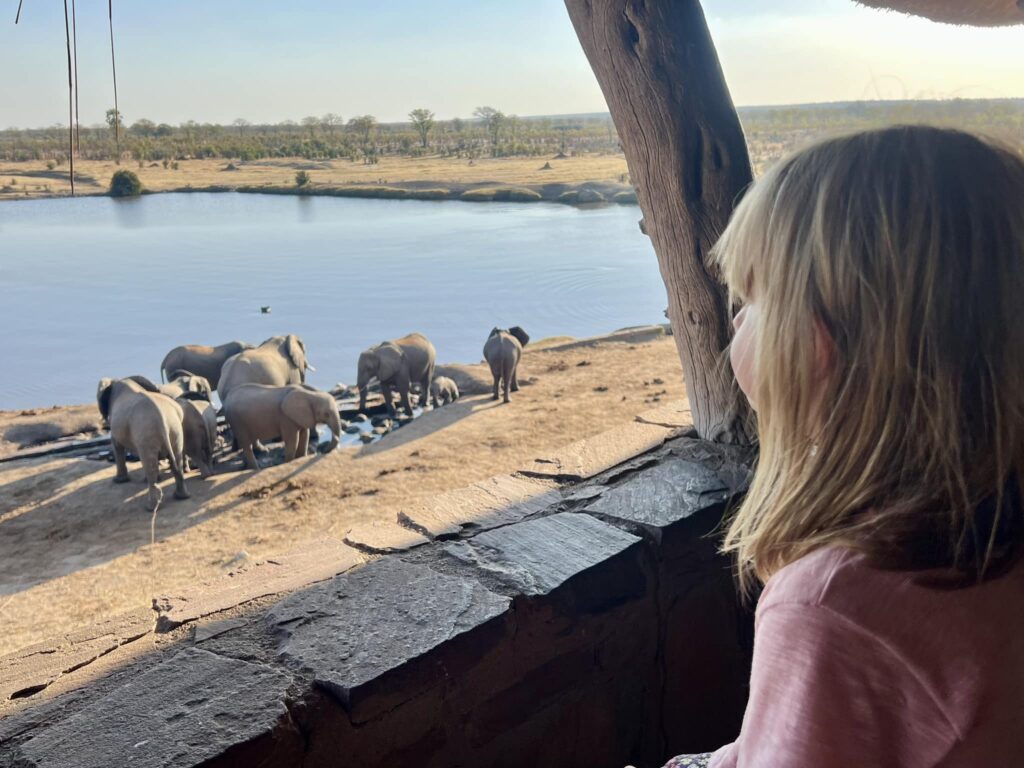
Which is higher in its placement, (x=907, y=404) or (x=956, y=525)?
(x=907, y=404)

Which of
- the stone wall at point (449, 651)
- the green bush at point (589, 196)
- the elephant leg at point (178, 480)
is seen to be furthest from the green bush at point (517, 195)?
the stone wall at point (449, 651)

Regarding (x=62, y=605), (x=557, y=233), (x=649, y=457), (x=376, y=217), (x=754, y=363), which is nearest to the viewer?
(x=754, y=363)

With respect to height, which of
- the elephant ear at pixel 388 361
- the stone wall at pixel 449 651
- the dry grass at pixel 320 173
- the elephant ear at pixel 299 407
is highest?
the dry grass at pixel 320 173

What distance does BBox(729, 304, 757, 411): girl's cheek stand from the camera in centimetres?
97

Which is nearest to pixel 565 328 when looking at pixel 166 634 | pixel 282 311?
pixel 282 311

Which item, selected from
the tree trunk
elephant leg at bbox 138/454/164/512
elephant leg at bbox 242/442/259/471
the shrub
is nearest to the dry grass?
the shrub

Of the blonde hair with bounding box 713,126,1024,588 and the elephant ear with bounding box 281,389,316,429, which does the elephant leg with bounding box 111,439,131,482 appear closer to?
the elephant ear with bounding box 281,389,316,429

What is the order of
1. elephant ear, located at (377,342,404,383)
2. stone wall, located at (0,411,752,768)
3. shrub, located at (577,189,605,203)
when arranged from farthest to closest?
shrub, located at (577,189,605,203)
elephant ear, located at (377,342,404,383)
stone wall, located at (0,411,752,768)

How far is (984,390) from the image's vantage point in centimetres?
83

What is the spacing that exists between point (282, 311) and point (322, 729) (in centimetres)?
1374

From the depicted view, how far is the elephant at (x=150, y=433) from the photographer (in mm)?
6695

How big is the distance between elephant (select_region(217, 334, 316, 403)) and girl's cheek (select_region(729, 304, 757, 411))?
770 centimetres

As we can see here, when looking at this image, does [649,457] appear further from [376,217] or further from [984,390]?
[376,217]

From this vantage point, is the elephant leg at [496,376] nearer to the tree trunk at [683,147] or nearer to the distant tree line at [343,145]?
the tree trunk at [683,147]
